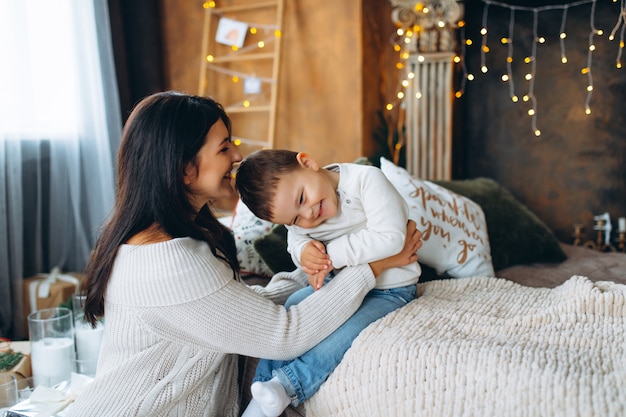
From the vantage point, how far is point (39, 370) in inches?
67.9

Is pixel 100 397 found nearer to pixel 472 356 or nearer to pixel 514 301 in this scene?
pixel 472 356

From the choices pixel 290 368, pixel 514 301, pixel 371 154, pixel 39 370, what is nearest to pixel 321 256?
pixel 290 368

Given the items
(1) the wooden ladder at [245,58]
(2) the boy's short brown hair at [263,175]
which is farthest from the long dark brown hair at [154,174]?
(1) the wooden ladder at [245,58]

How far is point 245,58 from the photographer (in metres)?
3.23

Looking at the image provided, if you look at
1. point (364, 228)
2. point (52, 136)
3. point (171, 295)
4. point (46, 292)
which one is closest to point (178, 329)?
point (171, 295)

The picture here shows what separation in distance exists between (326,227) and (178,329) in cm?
47

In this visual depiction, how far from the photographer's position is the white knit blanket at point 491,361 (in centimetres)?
92

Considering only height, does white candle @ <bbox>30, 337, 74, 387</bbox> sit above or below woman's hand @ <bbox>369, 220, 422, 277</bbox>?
below

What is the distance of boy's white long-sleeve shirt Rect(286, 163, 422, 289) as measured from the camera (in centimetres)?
125

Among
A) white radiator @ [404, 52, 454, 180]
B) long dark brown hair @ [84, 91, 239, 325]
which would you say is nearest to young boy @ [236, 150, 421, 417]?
long dark brown hair @ [84, 91, 239, 325]

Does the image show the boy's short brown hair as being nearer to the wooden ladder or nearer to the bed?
the bed

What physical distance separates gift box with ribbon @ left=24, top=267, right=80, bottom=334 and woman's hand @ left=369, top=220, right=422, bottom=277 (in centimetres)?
200

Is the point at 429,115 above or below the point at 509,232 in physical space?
above

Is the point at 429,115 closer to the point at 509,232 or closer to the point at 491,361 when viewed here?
the point at 509,232
